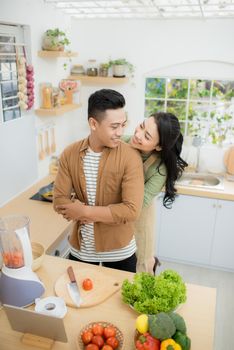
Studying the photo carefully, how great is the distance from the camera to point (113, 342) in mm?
1091

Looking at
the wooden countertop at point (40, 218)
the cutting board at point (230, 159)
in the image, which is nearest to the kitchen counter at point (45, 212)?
the wooden countertop at point (40, 218)

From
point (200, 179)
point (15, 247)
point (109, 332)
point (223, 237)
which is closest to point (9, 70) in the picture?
point (15, 247)

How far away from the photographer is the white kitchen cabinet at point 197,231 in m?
3.00

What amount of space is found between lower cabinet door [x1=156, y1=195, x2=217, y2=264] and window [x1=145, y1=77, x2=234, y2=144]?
0.81m

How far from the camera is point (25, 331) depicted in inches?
47.3

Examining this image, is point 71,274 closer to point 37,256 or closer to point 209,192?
point 37,256

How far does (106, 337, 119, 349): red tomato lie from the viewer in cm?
109

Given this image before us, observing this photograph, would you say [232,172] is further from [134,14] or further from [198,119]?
[134,14]

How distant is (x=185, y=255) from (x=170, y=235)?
9.8 inches

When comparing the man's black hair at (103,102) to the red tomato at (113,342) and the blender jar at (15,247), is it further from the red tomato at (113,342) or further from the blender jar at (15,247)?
the red tomato at (113,342)

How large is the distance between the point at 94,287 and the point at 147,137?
2.34 ft

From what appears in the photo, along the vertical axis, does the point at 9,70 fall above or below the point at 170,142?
above

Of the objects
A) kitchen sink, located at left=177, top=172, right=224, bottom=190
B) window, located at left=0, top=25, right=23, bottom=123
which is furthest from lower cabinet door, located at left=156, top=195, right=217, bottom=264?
window, located at left=0, top=25, right=23, bottom=123

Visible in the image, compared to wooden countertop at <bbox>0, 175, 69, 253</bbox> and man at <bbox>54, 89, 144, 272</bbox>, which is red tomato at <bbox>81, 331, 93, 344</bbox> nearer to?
man at <bbox>54, 89, 144, 272</bbox>
